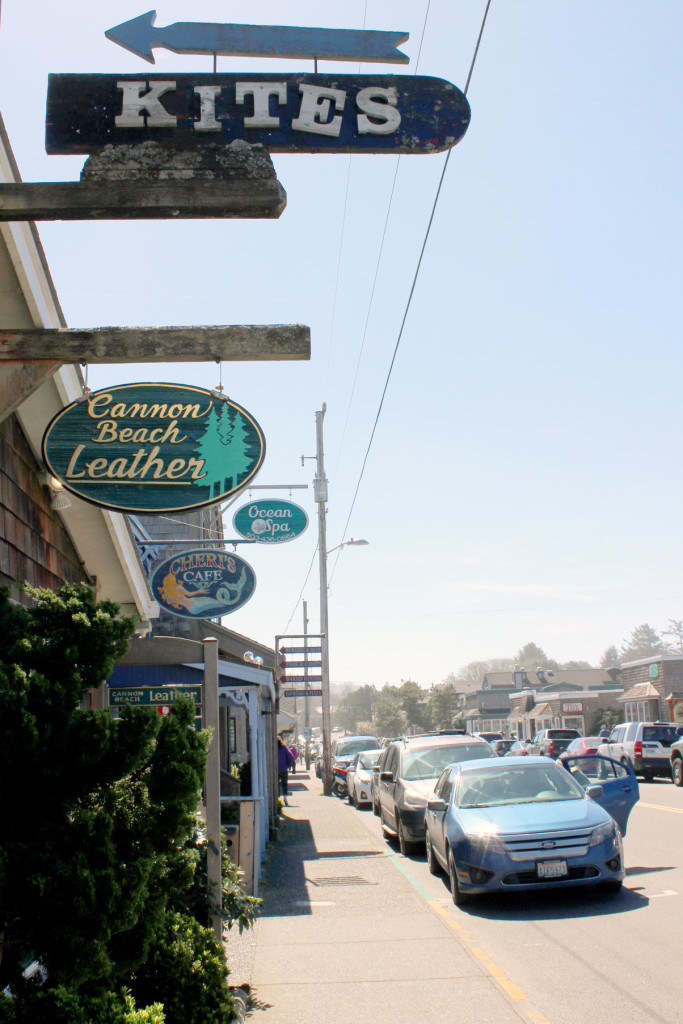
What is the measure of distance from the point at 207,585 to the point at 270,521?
3.88 m

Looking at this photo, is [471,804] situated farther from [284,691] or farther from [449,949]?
[284,691]

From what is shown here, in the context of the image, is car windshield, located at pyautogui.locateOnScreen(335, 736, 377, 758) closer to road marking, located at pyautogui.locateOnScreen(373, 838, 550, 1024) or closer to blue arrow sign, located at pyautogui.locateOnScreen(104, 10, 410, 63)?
road marking, located at pyautogui.locateOnScreen(373, 838, 550, 1024)

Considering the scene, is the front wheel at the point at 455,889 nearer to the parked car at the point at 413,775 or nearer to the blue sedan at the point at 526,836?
the blue sedan at the point at 526,836

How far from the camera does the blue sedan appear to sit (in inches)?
352

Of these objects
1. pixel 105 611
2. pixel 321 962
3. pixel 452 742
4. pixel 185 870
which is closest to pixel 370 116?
pixel 105 611

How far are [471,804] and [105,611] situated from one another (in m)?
6.90

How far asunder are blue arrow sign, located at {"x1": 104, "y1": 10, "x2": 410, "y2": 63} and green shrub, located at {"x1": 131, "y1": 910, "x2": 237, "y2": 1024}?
15.3 feet

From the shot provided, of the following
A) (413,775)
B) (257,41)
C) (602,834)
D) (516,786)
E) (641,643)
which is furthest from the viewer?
(641,643)

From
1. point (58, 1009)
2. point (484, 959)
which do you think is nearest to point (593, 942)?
point (484, 959)

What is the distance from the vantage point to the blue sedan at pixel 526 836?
8.95 meters

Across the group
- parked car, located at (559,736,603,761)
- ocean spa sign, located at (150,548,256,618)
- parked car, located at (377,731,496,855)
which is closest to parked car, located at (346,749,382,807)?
parked car, located at (377,731,496,855)

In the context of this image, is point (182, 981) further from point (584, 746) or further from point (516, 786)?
point (584, 746)

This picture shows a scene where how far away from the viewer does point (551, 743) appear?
108 ft

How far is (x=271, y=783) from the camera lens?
18.5m
